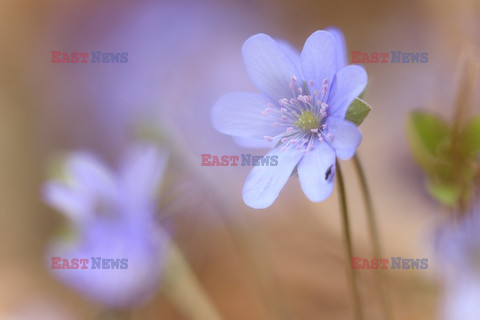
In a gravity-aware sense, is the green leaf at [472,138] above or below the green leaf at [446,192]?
above

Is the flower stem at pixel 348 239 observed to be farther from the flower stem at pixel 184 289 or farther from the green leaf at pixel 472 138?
the flower stem at pixel 184 289

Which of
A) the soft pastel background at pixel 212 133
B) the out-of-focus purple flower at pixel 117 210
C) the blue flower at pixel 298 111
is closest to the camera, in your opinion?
the blue flower at pixel 298 111
